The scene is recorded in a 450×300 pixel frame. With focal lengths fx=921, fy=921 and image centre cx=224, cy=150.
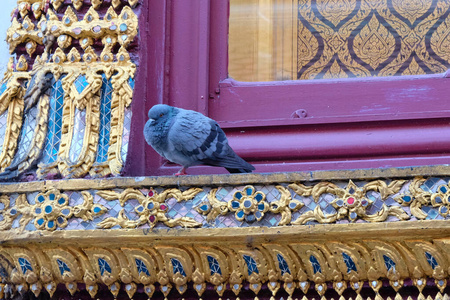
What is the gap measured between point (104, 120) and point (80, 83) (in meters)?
0.19

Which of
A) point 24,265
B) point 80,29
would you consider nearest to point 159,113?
point 80,29

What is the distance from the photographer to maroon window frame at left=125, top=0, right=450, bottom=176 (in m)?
3.67

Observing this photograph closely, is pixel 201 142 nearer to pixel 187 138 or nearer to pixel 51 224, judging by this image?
pixel 187 138

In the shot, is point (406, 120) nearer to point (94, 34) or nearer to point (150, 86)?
point (150, 86)

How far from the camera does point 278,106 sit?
12.6 ft

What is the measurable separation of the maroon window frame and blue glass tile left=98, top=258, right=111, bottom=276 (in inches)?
15.1

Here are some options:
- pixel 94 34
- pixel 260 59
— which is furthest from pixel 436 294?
pixel 94 34

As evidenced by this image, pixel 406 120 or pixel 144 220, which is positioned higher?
pixel 406 120

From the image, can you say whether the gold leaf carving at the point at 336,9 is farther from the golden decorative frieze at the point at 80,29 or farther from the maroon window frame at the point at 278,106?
the golden decorative frieze at the point at 80,29

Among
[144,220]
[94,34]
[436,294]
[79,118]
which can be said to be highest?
[94,34]

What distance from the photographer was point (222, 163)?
3504 millimetres

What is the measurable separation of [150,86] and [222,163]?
57 cm

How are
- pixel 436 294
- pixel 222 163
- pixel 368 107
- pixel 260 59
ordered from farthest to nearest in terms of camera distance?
pixel 260 59, pixel 368 107, pixel 222 163, pixel 436 294

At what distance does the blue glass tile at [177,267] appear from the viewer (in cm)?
339
